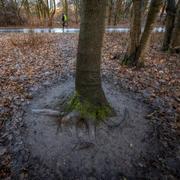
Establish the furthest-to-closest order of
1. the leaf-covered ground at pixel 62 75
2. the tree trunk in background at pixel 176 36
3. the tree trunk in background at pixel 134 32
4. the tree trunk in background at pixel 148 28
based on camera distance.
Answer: the tree trunk in background at pixel 176 36, the tree trunk in background at pixel 134 32, the tree trunk in background at pixel 148 28, the leaf-covered ground at pixel 62 75

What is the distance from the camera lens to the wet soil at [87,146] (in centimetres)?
220

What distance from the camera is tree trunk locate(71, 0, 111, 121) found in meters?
2.29

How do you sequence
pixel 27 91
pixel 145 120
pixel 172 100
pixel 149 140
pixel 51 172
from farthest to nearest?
pixel 27 91 → pixel 172 100 → pixel 145 120 → pixel 149 140 → pixel 51 172

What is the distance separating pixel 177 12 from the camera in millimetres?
6309

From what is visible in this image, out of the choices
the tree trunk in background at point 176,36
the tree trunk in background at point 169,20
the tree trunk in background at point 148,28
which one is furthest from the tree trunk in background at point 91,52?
the tree trunk in background at point 169,20

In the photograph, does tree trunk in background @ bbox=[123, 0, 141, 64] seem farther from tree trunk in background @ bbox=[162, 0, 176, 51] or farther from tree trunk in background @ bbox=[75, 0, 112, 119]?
tree trunk in background @ bbox=[75, 0, 112, 119]

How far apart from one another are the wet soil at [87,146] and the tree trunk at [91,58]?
0.37m

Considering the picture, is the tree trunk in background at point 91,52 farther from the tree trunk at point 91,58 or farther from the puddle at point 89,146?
the puddle at point 89,146

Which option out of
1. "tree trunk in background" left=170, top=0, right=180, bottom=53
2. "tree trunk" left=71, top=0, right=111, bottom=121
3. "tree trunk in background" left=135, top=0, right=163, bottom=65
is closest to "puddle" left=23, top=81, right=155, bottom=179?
"tree trunk" left=71, top=0, right=111, bottom=121

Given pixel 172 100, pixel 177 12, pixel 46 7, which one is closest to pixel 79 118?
pixel 172 100

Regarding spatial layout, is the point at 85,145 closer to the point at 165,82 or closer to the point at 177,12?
the point at 165,82

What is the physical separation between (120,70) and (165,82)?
4.42 feet

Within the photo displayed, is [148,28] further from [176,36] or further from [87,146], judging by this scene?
[87,146]

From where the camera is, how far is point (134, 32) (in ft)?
16.7
